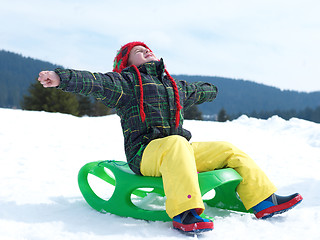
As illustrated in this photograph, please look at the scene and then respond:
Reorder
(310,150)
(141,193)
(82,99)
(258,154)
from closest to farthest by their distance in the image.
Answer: (141,193), (258,154), (310,150), (82,99)

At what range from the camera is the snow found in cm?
192

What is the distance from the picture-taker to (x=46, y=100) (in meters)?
27.8

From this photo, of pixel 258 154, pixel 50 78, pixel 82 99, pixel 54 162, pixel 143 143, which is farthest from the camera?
pixel 82 99

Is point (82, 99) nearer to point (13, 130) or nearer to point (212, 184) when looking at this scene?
point (13, 130)

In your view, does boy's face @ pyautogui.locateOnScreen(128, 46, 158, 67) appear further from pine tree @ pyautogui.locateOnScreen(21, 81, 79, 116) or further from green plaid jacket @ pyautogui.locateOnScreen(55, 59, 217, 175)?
pine tree @ pyautogui.locateOnScreen(21, 81, 79, 116)

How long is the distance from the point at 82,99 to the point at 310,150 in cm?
3005

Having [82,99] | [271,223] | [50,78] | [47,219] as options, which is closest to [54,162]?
[47,219]

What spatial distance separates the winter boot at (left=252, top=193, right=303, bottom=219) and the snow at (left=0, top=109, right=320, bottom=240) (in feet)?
0.20

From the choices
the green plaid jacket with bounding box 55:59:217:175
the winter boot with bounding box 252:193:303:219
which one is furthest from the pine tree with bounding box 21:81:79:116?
the winter boot with bounding box 252:193:303:219

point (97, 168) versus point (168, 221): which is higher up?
point (97, 168)

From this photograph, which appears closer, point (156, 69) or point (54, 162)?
point (156, 69)

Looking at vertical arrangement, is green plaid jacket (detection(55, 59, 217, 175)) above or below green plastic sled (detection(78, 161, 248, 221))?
above

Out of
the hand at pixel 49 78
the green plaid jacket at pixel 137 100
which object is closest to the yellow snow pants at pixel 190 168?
the green plaid jacket at pixel 137 100

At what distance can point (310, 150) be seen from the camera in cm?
574
